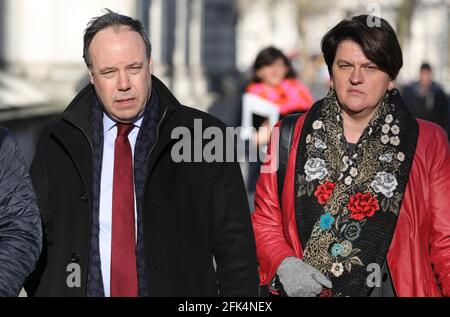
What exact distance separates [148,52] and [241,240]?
2.52ft

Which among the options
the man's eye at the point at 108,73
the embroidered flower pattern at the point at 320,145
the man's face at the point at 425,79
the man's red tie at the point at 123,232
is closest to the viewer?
the man's red tie at the point at 123,232

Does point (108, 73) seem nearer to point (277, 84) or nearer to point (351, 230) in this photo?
point (351, 230)

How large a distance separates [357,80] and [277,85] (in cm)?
520

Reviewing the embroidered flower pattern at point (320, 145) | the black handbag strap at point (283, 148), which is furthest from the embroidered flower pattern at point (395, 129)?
the black handbag strap at point (283, 148)

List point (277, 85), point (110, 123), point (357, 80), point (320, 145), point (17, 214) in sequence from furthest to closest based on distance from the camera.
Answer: point (277, 85) < point (320, 145) < point (357, 80) < point (110, 123) < point (17, 214)

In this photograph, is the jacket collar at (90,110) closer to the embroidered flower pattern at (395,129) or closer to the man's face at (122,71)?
the man's face at (122,71)

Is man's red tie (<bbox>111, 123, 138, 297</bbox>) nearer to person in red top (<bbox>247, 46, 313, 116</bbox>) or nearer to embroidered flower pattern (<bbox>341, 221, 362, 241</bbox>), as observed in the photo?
embroidered flower pattern (<bbox>341, 221, 362, 241</bbox>)

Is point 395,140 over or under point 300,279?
over

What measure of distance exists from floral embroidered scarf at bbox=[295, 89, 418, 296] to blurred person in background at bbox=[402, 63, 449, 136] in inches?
488

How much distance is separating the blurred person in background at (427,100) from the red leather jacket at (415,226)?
12.5 metres

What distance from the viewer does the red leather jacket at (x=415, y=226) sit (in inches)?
175

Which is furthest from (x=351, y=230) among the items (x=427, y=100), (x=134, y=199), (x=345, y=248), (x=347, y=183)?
(x=427, y=100)

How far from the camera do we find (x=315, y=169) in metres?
4.63
